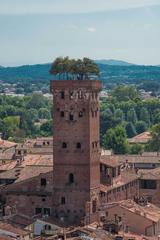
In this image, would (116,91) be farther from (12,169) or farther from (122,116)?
(12,169)

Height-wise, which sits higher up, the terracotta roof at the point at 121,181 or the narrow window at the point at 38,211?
the terracotta roof at the point at 121,181

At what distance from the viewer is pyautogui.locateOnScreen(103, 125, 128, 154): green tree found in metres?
102

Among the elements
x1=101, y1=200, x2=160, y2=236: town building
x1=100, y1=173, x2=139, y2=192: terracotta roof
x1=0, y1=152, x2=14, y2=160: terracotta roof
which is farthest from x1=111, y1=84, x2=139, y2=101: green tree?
x1=101, y1=200, x2=160, y2=236: town building

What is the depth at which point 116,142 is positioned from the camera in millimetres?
103188

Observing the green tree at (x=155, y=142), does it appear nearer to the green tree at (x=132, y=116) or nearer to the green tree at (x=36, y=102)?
the green tree at (x=132, y=116)

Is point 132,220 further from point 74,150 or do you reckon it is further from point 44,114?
point 44,114

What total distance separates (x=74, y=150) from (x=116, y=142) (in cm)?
4430

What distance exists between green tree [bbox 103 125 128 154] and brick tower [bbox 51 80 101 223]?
141 ft

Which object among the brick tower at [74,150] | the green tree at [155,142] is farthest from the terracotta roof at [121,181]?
the green tree at [155,142]

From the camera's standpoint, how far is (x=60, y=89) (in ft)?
194

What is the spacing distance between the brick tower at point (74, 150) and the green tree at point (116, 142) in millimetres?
42892

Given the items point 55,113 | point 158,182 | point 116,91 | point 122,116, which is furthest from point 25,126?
point 55,113

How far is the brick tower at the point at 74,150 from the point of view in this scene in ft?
193

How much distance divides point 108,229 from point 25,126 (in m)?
84.6
